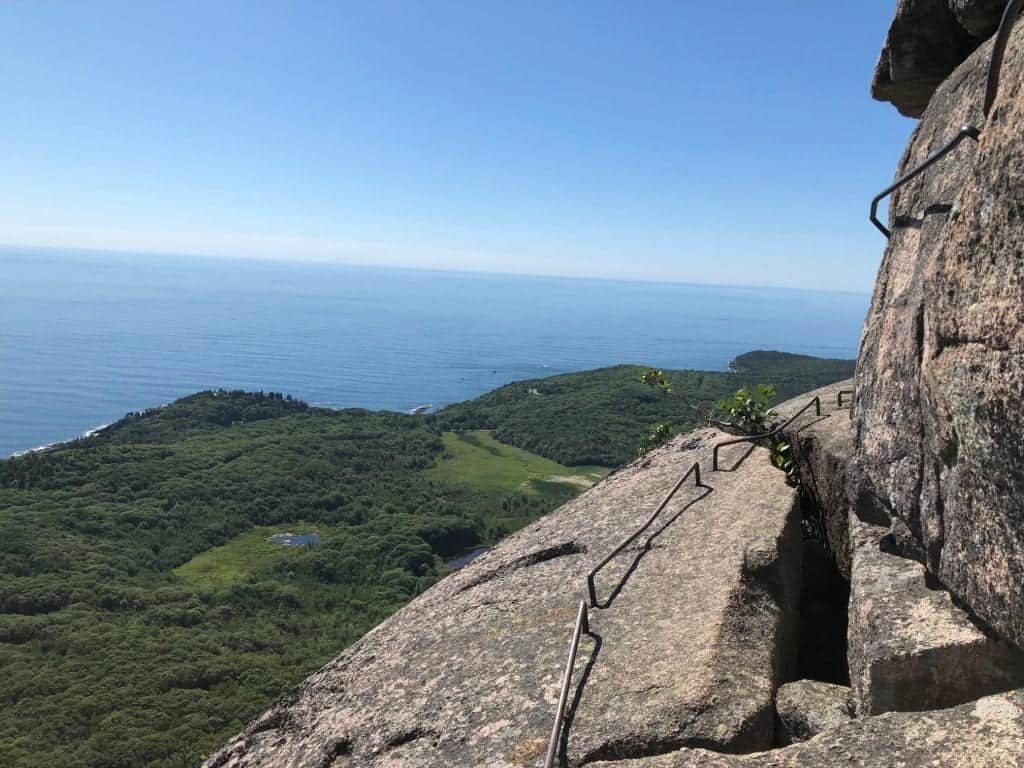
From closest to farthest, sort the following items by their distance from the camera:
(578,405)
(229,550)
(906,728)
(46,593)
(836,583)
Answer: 1. (906,728)
2. (836,583)
3. (46,593)
4. (229,550)
5. (578,405)

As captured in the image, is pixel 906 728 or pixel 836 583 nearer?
pixel 906 728

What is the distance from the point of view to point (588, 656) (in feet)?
16.5

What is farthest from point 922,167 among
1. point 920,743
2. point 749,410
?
point 749,410

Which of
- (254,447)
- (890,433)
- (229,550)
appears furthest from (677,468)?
(254,447)

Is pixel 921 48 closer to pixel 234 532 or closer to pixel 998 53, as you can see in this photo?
pixel 998 53

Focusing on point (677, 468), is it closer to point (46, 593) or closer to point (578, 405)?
point (46, 593)

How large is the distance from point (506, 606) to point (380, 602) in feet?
300

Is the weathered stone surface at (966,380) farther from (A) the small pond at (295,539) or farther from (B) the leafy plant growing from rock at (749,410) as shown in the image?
(A) the small pond at (295,539)

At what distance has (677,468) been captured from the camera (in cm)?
886

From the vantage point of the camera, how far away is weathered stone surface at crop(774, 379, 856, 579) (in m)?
6.53

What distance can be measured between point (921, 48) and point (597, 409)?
164 m

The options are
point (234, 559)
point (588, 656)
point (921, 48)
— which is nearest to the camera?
point (588, 656)

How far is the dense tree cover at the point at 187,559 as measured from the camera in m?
61.2

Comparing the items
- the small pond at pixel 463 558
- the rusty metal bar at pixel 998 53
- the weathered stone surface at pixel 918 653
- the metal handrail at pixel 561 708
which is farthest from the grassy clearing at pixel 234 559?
the rusty metal bar at pixel 998 53
